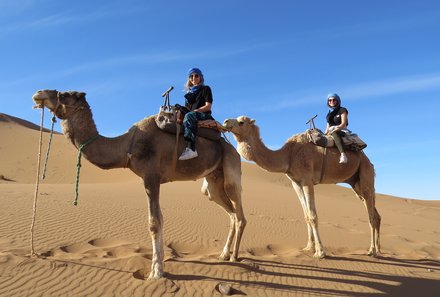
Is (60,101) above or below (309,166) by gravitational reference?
above

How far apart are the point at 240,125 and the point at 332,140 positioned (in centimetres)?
234

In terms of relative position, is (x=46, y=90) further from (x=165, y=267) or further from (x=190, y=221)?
(x=190, y=221)

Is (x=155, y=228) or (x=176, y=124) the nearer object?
(x=155, y=228)

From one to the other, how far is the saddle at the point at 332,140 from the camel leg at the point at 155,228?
4.39 meters

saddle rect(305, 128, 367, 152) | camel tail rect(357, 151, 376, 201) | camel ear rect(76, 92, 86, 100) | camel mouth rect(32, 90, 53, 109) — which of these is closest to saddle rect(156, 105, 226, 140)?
camel ear rect(76, 92, 86, 100)

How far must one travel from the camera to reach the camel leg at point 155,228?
18.7ft

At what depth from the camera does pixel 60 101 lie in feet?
18.4

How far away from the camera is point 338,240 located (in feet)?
40.0

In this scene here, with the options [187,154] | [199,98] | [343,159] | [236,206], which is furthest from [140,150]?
[343,159]

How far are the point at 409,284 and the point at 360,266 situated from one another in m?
1.07

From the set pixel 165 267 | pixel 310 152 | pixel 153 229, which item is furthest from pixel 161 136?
pixel 310 152

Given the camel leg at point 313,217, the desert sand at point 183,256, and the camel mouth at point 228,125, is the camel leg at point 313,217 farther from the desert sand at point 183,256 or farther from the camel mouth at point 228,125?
the camel mouth at point 228,125

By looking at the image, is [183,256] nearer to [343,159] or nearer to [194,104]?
[194,104]

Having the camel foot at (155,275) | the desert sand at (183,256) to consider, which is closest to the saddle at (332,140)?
the desert sand at (183,256)
